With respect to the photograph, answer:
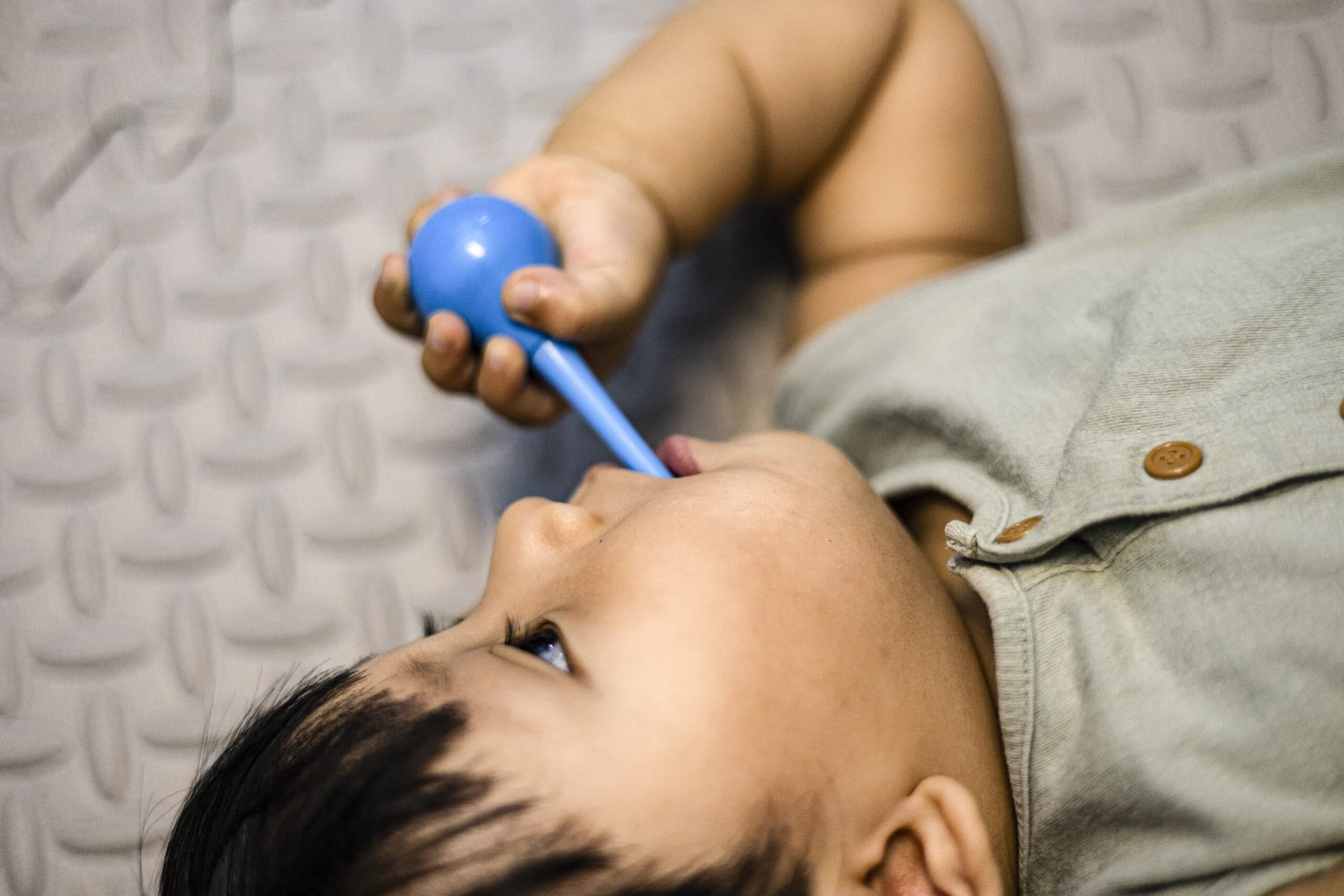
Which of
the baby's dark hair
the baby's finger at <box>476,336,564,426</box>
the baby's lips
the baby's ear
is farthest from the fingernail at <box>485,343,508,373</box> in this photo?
the baby's ear

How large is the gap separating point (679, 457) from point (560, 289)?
0.12 metres

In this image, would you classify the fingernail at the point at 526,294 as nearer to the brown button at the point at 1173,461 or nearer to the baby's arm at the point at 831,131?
the baby's arm at the point at 831,131

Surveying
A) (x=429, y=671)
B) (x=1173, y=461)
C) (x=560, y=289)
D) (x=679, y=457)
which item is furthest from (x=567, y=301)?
(x=1173, y=461)

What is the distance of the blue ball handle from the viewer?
1.87 ft

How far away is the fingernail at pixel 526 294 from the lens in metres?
0.56

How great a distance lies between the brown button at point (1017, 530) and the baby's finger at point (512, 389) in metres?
0.29

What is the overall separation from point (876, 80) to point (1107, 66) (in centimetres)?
21

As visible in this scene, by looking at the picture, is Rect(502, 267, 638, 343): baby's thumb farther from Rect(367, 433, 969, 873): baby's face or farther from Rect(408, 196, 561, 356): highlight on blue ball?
Rect(367, 433, 969, 873): baby's face

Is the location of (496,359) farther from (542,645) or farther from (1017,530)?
(1017,530)

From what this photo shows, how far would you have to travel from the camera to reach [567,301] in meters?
0.57

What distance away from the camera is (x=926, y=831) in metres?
0.43

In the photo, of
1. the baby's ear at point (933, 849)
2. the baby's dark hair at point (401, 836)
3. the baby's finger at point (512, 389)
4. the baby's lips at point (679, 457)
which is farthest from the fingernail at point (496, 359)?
the baby's ear at point (933, 849)

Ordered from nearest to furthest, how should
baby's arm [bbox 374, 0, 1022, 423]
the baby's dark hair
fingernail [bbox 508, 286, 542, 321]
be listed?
Result: 1. the baby's dark hair
2. fingernail [bbox 508, 286, 542, 321]
3. baby's arm [bbox 374, 0, 1022, 423]

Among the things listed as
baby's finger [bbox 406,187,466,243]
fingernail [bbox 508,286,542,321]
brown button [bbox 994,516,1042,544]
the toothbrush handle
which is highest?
baby's finger [bbox 406,187,466,243]
